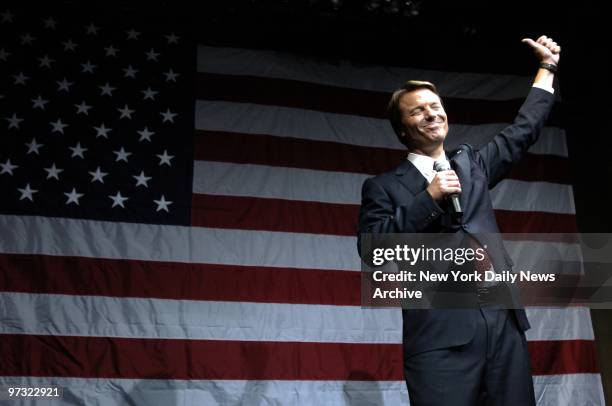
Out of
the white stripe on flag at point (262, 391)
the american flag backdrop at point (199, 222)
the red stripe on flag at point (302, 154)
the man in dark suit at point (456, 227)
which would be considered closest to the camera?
the man in dark suit at point (456, 227)

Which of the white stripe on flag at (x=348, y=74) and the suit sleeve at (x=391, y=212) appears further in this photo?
the white stripe on flag at (x=348, y=74)

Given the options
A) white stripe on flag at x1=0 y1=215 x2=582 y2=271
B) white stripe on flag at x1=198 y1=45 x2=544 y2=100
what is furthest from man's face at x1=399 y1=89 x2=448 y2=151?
white stripe on flag at x1=198 y1=45 x2=544 y2=100

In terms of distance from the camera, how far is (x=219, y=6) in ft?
11.6

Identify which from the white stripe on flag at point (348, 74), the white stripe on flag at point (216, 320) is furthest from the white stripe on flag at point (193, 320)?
the white stripe on flag at point (348, 74)

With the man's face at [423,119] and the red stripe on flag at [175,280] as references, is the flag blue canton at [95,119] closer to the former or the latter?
the red stripe on flag at [175,280]

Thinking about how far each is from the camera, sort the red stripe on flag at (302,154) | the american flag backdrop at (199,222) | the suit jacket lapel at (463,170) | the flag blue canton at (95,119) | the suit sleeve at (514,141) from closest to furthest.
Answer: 1. the suit jacket lapel at (463,170)
2. the suit sleeve at (514,141)
3. the american flag backdrop at (199,222)
4. the flag blue canton at (95,119)
5. the red stripe on flag at (302,154)

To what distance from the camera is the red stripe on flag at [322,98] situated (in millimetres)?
3520

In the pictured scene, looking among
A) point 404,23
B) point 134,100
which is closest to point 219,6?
point 134,100

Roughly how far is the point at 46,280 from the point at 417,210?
220cm

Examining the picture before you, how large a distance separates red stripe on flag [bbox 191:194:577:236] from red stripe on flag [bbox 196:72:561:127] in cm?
60

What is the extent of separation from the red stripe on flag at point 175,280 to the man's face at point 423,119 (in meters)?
1.61

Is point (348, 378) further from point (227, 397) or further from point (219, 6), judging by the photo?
point (219, 6)

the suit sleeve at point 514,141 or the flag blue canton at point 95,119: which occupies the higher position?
the flag blue canton at point 95,119

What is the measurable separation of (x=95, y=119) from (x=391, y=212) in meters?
2.20
